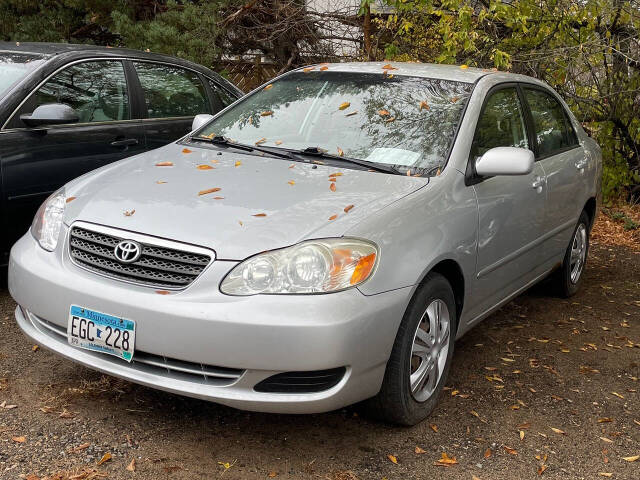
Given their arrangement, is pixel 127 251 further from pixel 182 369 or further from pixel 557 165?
pixel 557 165

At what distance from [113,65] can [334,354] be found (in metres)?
3.57

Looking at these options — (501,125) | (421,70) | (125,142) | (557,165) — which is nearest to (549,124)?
(557,165)

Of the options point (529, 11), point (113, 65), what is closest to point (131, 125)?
point (113, 65)

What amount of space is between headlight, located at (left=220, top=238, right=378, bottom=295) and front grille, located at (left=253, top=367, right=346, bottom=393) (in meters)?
0.32

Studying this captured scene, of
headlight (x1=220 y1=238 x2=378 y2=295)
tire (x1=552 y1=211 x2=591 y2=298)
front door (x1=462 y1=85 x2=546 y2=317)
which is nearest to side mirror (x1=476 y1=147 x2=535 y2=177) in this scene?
front door (x1=462 y1=85 x2=546 y2=317)

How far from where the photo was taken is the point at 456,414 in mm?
3688

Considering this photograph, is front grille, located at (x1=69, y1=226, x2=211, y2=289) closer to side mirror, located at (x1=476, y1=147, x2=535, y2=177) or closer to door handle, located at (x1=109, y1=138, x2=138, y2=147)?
side mirror, located at (x1=476, y1=147, x2=535, y2=177)

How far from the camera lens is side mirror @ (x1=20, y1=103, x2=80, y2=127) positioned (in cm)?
481

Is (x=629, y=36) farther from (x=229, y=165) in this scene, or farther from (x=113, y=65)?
(x=229, y=165)

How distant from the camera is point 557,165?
195 inches

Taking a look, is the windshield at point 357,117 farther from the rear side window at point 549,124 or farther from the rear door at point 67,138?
the rear door at point 67,138

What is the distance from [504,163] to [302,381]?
156 cm

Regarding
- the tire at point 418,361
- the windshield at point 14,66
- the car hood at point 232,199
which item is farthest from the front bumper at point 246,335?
the windshield at point 14,66

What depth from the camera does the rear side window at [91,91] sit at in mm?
5141
